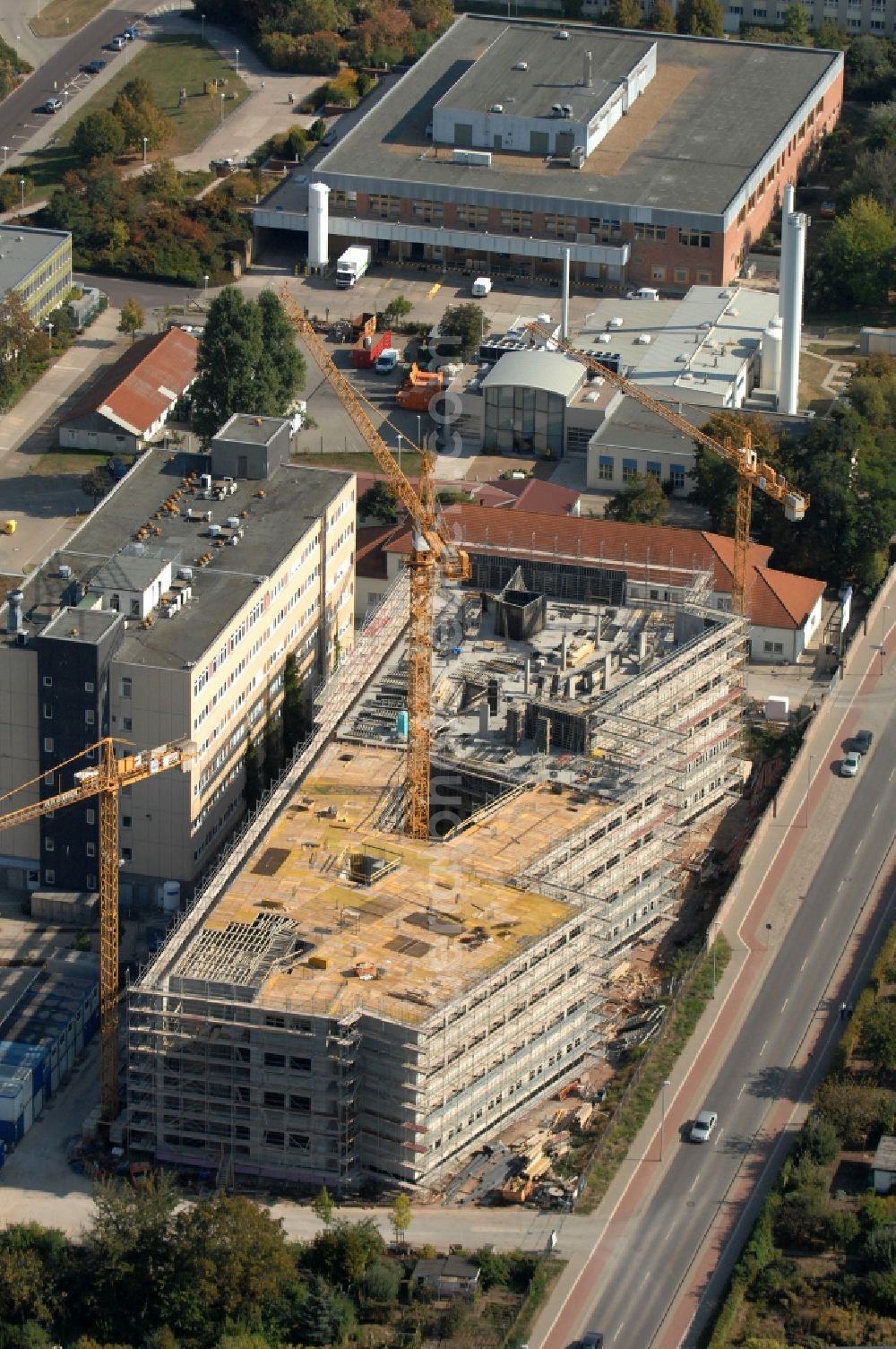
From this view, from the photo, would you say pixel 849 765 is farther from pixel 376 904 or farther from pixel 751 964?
pixel 376 904

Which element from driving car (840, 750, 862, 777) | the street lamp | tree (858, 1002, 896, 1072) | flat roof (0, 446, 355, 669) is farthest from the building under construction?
tree (858, 1002, 896, 1072)

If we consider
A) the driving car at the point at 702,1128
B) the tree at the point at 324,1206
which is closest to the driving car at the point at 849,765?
the driving car at the point at 702,1128

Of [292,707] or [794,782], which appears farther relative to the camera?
[794,782]

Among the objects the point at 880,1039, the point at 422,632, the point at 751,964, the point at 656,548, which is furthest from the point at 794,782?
the point at 880,1039

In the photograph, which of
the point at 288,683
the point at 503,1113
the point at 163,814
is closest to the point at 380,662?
the point at 288,683

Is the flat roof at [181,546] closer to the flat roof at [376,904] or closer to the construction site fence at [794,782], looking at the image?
the flat roof at [376,904]

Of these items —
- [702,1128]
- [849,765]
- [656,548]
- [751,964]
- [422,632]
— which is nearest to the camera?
[702,1128]

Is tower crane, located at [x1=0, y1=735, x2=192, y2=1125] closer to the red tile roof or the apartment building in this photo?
the apartment building
